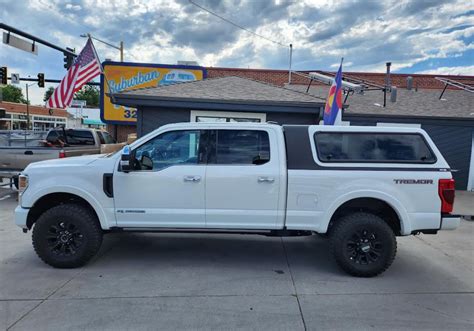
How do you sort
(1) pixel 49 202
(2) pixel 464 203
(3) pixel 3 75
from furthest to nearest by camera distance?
1. (3) pixel 3 75
2. (2) pixel 464 203
3. (1) pixel 49 202

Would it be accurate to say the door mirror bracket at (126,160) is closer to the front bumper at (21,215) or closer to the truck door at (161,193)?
the truck door at (161,193)

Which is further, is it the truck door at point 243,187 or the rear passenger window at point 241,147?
the rear passenger window at point 241,147

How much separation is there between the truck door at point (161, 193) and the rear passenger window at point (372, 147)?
1.67m

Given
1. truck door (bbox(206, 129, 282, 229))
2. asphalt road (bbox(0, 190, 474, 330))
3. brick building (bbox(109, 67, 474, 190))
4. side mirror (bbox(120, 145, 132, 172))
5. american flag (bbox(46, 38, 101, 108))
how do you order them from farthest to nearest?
1. brick building (bbox(109, 67, 474, 190))
2. american flag (bbox(46, 38, 101, 108))
3. truck door (bbox(206, 129, 282, 229))
4. side mirror (bbox(120, 145, 132, 172))
5. asphalt road (bbox(0, 190, 474, 330))

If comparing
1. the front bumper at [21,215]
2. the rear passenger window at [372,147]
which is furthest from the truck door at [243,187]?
the front bumper at [21,215]

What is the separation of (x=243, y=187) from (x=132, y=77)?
13347mm

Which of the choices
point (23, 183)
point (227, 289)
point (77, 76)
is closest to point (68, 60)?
point (77, 76)

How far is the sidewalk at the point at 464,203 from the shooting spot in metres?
8.96

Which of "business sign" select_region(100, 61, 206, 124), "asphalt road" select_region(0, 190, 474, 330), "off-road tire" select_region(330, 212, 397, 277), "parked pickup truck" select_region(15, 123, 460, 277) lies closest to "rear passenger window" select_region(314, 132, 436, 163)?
"parked pickup truck" select_region(15, 123, 460, 277)

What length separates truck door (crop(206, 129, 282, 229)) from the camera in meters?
4.45

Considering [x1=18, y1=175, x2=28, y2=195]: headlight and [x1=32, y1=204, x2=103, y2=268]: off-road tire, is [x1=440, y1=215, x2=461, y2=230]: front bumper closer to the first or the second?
[x1=32, y1=204, x2=103, y2=268]: off-road tire

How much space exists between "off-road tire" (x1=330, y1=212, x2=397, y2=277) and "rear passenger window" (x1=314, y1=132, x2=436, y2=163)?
0.83 metres

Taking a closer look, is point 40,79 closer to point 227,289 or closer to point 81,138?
point 81,138

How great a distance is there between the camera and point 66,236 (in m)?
4.54
